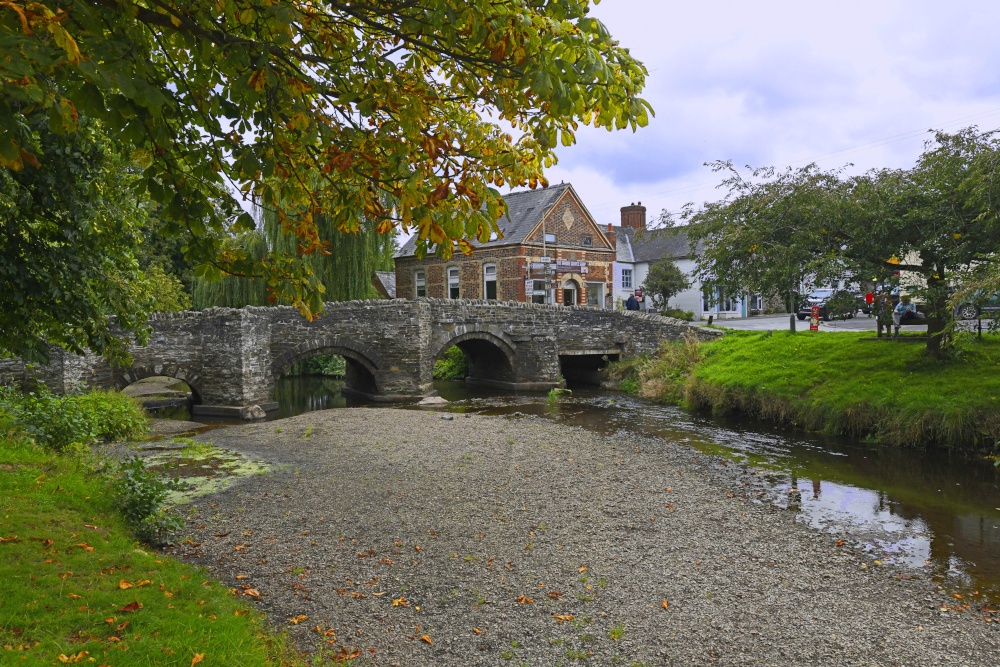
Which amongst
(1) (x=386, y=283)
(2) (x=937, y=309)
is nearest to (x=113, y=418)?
(2) (x=937, y=309)

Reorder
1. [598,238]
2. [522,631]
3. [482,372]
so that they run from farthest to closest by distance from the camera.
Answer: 1. [598,238]
2. [482,372]
3. [522,631]

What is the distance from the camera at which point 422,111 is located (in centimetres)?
477

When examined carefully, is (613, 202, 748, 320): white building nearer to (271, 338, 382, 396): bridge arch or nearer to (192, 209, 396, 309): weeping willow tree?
(192, 209, 396, 309): weeping willow tree

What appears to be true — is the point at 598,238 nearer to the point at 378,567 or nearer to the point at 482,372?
the point at 482,372

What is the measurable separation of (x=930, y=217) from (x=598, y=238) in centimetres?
2619

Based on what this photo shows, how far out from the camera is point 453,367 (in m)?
30.5

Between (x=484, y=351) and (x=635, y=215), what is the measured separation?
21911mm

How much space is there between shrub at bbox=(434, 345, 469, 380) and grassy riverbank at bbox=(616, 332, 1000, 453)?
9.71 m

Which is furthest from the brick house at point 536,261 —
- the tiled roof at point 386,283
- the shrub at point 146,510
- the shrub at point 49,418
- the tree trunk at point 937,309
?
the shrub at point 146,510

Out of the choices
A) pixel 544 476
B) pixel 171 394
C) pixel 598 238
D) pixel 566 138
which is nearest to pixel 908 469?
pixel 544 476

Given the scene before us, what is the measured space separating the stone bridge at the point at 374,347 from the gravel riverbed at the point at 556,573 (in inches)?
371

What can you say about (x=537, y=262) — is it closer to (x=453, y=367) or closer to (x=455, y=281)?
(x=455, y=281)

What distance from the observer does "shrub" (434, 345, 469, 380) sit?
30.2 metres

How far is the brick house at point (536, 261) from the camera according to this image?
117 ft
